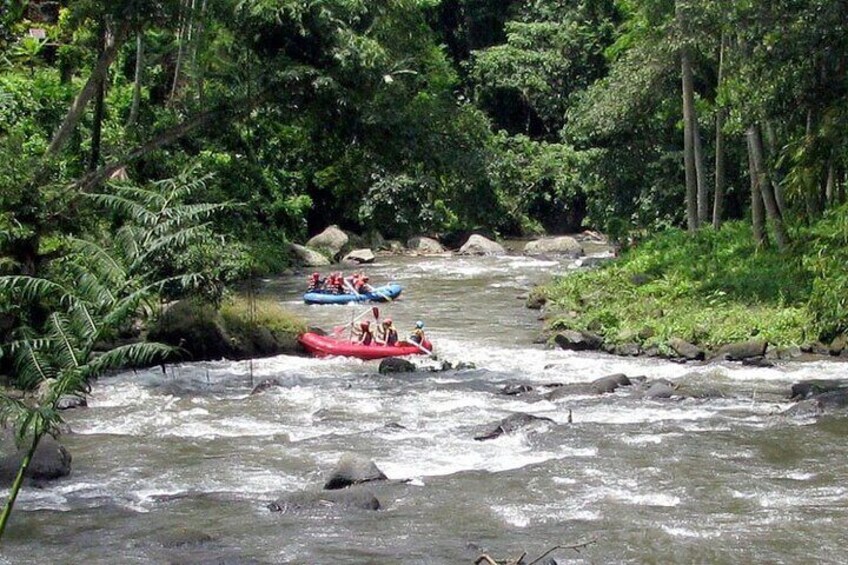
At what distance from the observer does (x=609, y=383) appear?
17.5m

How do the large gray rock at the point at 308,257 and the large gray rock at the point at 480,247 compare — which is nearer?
the large gray rock at the point at 308,257

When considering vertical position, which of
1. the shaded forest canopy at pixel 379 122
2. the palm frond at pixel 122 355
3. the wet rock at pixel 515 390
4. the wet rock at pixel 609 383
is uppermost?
the shaded forest canopy at pixel 379 122

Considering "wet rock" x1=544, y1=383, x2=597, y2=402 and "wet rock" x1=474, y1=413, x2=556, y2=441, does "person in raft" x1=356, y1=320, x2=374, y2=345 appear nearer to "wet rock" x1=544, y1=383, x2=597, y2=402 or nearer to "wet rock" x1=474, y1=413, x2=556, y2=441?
"wet rock" x1=544, y1=383, x2=597, y2=402

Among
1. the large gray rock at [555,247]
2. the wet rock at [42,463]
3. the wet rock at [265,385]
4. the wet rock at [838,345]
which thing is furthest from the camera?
the large gray rock at [555,247]

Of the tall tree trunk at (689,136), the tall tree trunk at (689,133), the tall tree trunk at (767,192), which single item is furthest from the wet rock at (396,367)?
the tall tree trunk at (689,136)

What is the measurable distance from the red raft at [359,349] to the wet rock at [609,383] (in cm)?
399

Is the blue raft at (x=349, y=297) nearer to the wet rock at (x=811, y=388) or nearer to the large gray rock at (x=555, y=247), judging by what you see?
the large gray rock at (x=555, y=247)

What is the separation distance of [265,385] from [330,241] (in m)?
19.3

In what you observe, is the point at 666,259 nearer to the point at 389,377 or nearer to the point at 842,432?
the point at 389,377

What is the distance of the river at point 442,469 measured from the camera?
10773mm

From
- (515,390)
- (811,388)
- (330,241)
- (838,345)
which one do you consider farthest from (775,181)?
(330,241)

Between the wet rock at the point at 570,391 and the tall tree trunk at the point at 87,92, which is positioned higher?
the tall tree trunk at the point at 87,92

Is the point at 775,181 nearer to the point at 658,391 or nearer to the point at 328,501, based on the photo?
the point at 658,391

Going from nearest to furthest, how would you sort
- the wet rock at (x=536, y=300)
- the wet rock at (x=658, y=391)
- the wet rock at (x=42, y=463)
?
the wet rock at (x=42, y=463)
the wet rock at (x=658, y=391)
the wet rock at (x=536, y=300)
